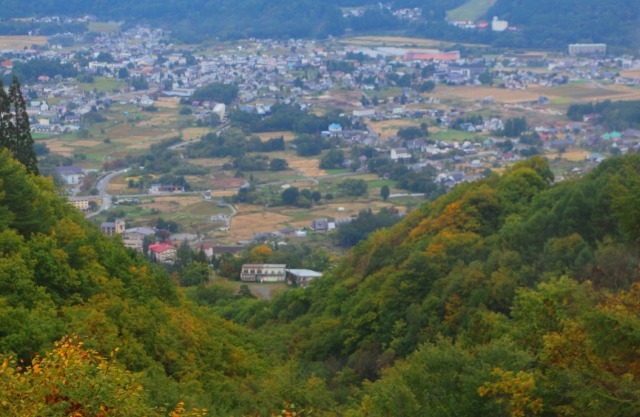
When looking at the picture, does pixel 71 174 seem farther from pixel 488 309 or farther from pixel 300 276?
pixel 488 309

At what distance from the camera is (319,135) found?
172 feet

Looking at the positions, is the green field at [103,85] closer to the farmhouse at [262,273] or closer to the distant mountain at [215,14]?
the distant mountain at [215,14]

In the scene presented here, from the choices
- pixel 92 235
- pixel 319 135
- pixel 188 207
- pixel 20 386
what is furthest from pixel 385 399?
pixel 319 135

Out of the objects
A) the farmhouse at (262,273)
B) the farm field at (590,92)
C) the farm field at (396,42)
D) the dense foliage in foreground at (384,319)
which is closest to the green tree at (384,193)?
the farmhouse at (262,273)

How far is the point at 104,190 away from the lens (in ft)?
133

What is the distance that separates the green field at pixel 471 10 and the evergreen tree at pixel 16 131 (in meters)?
76.9

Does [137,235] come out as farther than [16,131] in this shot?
Yes

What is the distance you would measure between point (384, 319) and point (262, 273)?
11.6m

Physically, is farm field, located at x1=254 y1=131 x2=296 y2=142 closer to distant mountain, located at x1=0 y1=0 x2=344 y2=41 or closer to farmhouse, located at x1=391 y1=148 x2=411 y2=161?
farmhouse, located at x1=391 y1=148 x2=411 y2=161

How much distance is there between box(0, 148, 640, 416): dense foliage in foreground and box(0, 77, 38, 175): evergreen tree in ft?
7.31

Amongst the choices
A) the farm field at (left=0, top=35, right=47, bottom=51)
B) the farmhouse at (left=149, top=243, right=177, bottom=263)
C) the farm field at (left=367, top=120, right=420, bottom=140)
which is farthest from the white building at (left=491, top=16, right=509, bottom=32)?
the farmhouse at (left=149, top=243, right=177, bottom=263)

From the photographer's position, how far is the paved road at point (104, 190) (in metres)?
37.0

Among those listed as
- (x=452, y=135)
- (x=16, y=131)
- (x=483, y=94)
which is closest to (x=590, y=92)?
(x=483, y=94)

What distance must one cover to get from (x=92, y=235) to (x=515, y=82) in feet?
173
